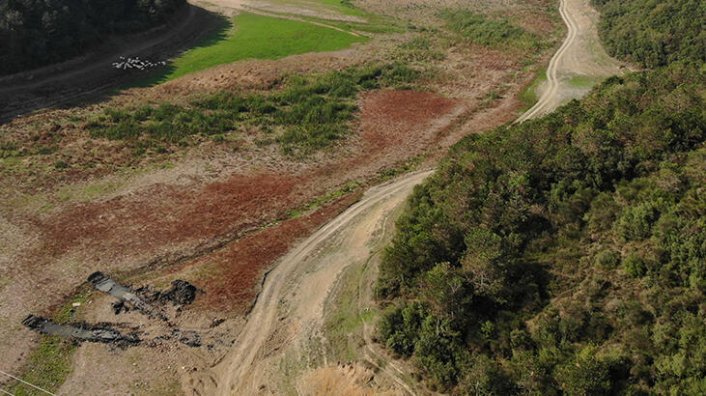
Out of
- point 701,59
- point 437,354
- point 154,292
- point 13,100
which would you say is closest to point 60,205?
point 154,292

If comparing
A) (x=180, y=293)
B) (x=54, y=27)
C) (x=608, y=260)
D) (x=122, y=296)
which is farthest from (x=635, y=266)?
(x=54, y=27)

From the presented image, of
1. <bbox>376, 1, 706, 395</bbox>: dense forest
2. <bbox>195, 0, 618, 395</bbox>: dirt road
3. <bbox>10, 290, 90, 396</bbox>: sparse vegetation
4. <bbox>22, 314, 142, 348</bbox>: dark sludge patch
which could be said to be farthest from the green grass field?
<bbox>376, 1, 706, 395</bbox>: dense forest

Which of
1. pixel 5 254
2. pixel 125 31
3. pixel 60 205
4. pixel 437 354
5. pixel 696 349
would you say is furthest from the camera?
pixel 125 31

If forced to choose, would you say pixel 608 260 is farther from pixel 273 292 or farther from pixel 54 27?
pixel 54 27

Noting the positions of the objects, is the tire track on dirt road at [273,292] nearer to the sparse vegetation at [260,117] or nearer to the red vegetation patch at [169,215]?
the red vegetation patch at [169,215]

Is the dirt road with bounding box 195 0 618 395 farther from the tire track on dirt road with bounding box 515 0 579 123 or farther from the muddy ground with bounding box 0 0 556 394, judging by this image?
the tire track on dirt road with bounding box 515 0 579 123

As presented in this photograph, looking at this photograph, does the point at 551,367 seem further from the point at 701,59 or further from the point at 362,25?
the point at 362,25
